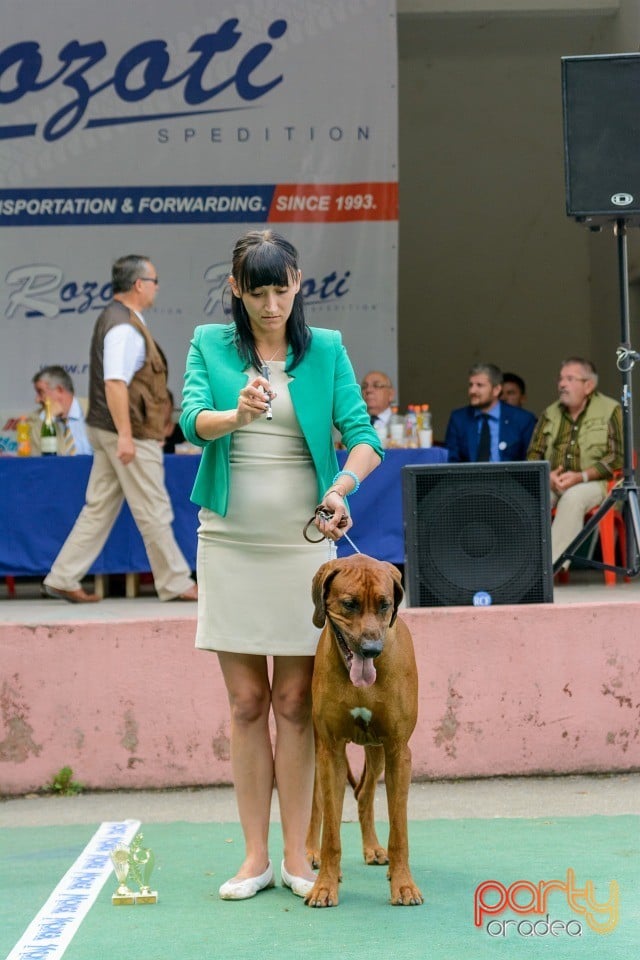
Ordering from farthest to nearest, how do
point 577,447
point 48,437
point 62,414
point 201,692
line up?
point 62,414, point 577,447, point 48,437, point 201,692

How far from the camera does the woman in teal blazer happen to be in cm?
383

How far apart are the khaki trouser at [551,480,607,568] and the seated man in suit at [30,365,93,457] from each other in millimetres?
2827

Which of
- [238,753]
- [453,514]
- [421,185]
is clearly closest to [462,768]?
[453,514]

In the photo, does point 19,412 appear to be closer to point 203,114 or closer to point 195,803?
point 203,114

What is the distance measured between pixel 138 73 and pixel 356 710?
7.57 meters

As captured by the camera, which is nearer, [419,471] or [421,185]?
[419,471]

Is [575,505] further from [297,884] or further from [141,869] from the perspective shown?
[141,869]

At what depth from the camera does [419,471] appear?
5516 millimetres

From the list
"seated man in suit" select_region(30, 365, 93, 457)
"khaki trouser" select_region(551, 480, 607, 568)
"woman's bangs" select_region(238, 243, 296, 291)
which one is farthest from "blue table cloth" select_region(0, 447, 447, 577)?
"woman's bangs" select_region(238, 243, 296, 291)

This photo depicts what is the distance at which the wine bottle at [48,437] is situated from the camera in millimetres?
7938

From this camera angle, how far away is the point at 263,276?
367cm

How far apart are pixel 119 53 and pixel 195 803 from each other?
6532 mm

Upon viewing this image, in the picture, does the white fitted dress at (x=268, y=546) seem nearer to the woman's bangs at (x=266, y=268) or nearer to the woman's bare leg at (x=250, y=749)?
the woman's bare leg at (x=250, y=749)

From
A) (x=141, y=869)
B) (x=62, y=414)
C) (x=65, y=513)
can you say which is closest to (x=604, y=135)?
(x=65, y=513)
